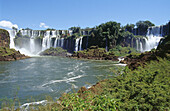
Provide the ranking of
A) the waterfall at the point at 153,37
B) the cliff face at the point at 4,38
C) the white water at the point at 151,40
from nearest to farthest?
the waterfall at the point at 153,37, the white water at the point at 151,40, the cliff face at the point at 4,38

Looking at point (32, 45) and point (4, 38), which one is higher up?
point (4, 38)

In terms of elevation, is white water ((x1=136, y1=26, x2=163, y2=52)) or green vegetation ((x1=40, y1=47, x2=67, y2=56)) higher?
white water ((x1=136, y1=26, x2=163, y2=52))

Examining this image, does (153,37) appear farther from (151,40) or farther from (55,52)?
(55,52)

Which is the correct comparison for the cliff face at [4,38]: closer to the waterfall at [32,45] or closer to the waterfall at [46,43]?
the waterfall at [32,45]

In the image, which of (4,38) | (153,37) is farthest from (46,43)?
(153,37)

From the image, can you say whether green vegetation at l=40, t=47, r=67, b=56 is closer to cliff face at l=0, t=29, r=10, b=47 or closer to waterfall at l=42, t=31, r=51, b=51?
waterfall at l=42, t=31, r=51, b=51

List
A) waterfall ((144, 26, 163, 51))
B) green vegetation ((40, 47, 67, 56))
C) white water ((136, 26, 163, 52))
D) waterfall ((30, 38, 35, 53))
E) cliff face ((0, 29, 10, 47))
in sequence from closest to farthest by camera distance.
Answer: waterfall ((144, 26, 163, 51)) < white water ((136, 26, 163, 52)) < cliff face ((0, 29, 10, 47)) < green vegetation ((40, 47, 67, 56)) < waterfall ((30, 38, 35, 53))

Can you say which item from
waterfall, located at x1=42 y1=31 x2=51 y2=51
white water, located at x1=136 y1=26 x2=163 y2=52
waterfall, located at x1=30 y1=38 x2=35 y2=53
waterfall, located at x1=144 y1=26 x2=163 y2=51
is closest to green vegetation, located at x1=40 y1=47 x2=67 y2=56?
waterfall, located at x1=42 y1=31 x2=51 y2=51

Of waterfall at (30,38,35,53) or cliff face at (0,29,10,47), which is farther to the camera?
waterfall at (30,38,35,53)

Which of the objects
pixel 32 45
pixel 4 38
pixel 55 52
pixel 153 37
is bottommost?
pixel 55 52

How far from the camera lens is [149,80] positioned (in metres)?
5.43

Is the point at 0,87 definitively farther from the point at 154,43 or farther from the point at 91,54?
the point at 154,43

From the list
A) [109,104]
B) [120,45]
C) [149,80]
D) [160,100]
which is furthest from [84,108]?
[120,45]

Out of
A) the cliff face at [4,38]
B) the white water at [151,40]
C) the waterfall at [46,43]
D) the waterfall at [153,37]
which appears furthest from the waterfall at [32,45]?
the waterfall at [153,37]
